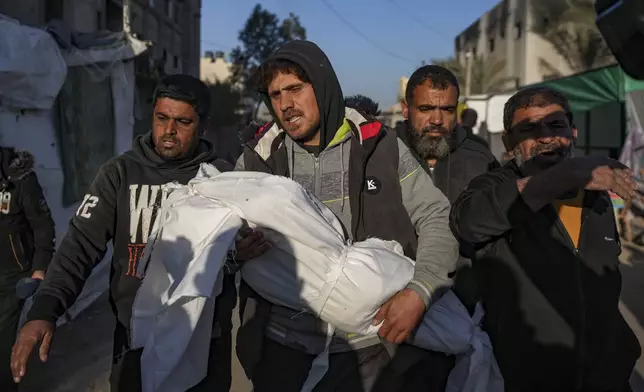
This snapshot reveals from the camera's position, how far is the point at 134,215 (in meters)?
2.56

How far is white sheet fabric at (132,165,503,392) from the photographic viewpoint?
5.92 feet

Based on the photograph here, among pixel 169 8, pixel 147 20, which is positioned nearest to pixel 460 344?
pixel 147 20

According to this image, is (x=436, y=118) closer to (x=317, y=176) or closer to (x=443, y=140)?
(x=443, y=140)

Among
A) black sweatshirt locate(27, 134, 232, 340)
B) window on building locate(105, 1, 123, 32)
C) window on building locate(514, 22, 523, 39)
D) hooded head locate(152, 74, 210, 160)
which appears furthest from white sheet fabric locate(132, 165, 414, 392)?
window on building locate(514, 22, 523, 39)

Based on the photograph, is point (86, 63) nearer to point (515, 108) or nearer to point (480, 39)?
point (515, 108)

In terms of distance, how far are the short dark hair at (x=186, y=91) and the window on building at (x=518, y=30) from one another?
31.7 meters

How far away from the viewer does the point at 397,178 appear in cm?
203

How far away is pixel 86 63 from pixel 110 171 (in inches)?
179

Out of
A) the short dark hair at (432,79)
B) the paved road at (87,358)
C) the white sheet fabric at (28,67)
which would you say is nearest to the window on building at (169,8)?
the white sheet fabric at (28,67)

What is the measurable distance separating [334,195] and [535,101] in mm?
861

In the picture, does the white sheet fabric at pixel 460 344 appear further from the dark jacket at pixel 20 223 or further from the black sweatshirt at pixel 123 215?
the dark jacket at pixel 20 223

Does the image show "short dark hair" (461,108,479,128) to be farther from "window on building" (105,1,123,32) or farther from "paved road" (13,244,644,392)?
"window on building" (105,1,123,32)

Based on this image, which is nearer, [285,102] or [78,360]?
[285,102]

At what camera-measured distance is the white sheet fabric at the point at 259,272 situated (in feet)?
5.92
